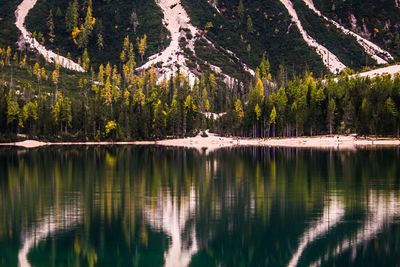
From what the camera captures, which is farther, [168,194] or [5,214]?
[168,194]

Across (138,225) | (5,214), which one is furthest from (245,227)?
(5,214)

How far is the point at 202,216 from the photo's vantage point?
66.3m

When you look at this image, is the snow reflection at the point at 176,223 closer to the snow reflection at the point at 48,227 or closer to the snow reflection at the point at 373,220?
the snow reflection at the point at 48,227

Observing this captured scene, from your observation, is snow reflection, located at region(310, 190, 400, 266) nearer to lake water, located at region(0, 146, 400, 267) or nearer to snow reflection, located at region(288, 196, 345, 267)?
lake water, located at region(0, 146, 400, 267)

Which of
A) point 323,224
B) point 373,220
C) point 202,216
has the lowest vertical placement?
point 323,224

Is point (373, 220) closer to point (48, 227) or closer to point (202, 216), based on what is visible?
point (202, 216)

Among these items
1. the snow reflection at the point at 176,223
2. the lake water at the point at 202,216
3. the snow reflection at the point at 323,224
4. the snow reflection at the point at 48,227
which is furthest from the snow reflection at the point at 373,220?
the snow reflection at the point at 48,227

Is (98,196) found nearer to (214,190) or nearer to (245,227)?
(214,190)

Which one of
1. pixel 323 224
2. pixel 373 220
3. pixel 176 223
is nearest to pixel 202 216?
pixel 176 223

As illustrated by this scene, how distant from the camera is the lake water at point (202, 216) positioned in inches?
1998

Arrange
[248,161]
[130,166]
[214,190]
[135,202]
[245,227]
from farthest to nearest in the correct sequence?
[248,161], [130,166], [214,190], [135,202], [245,227]

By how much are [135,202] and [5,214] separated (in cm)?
1372

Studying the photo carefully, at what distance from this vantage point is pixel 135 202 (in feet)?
249

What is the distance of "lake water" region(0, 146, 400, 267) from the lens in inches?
1998
